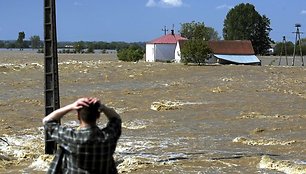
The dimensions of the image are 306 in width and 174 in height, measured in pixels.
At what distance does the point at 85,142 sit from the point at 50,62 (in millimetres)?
8453

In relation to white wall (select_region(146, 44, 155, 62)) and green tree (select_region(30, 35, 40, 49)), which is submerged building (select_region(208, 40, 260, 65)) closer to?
white wall (select_region(146, 44, 155, 62))

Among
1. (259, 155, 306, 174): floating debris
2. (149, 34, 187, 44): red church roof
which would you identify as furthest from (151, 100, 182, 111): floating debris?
(149, 34, 187, 44): red church roof

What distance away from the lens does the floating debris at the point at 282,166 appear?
10.6 meters

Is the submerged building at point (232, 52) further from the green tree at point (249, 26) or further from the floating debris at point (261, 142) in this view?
the floating debris at point (261, 142)

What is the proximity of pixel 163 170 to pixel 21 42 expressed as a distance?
122253 millimetres

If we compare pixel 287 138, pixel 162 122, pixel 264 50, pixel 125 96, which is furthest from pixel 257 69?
pixel 264 50

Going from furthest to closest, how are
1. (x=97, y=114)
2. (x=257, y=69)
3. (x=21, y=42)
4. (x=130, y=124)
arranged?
(x=21, y=42), (x=257, y=69), (x=130, y=124), (x=97, y=114)

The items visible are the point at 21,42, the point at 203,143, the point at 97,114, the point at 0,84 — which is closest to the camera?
the point at 97,114

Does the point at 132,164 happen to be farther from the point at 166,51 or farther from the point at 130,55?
the point at 166,51

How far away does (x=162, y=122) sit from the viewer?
18000 millimetres

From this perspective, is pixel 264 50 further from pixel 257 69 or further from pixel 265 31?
pixel 257 69

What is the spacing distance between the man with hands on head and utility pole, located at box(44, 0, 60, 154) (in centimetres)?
784

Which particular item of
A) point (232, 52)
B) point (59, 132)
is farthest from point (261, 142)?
point (232, 52)

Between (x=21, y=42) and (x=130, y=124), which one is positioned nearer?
(x=130, y=124)
